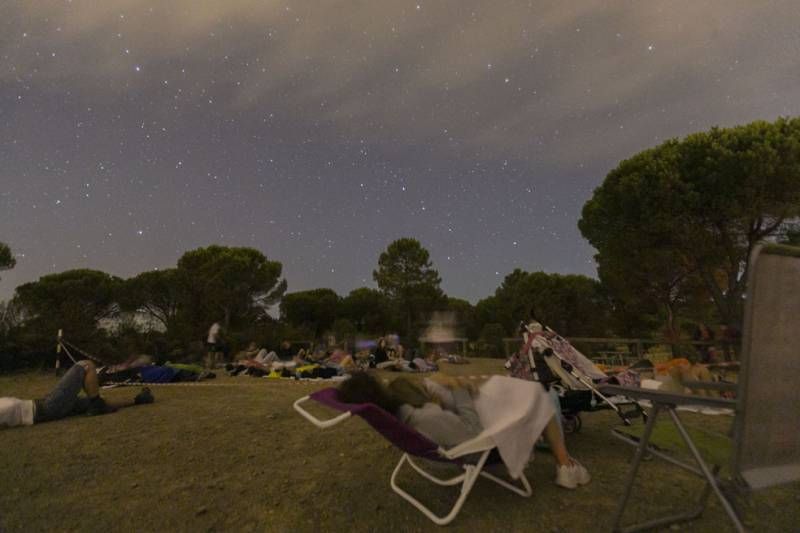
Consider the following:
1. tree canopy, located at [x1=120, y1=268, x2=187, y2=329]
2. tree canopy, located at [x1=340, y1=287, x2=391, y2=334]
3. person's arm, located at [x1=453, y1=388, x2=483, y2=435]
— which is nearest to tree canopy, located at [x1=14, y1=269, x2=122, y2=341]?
tree canopy, located at [x1=120, y1=268, x2=187, y2=329]

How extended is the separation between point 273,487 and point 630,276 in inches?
833

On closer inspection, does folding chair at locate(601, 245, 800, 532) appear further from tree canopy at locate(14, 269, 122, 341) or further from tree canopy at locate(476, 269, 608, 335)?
tree canopy at locate(14, 269, 122, 341)

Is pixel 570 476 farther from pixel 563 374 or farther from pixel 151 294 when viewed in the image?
pixel 151 294

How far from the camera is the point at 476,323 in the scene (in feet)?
119

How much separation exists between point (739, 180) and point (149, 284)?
31.3 metres

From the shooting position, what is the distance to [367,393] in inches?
99.8

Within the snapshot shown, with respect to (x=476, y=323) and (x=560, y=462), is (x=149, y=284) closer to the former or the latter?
(x=476, y=323)

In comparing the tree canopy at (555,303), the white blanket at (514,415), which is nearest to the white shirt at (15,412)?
the white blanket at (514,415)

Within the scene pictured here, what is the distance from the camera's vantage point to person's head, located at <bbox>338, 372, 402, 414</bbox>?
8.19 ft

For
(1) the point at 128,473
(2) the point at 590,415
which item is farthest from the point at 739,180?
(1) the point at 128,473

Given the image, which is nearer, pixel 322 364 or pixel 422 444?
pixel 422 444

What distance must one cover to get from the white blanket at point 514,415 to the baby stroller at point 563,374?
131 centimetres

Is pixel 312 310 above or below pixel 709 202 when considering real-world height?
below

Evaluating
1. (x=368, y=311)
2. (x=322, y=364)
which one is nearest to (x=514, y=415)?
(x=322, y=364)
